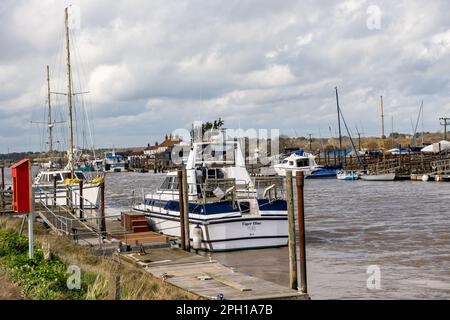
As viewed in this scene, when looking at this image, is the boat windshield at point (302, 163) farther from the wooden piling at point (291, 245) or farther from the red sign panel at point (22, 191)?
the red sign panel at point (22, 191)

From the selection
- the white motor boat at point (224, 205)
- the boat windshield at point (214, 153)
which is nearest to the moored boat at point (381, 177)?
the white motor boat at point (224, 205)

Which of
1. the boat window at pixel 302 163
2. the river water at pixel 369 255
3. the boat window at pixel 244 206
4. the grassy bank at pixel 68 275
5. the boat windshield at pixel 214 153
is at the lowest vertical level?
the river water at pixel 369 255

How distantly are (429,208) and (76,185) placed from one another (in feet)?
75.6

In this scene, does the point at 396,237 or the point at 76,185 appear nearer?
the point at 396,237

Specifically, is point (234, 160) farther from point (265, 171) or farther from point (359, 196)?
point (265, 171)

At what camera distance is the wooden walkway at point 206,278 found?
13367 mm

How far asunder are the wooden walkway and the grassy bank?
0.42 metres

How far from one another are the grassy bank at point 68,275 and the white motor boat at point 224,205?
533cm

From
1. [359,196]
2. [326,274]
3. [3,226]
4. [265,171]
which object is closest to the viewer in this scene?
[326,274]

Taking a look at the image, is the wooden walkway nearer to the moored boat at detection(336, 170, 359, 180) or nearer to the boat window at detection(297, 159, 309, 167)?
the moored boat at detection(336, 170, 359, 180)

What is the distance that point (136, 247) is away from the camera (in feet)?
66.8

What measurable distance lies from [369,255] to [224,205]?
6.01 m

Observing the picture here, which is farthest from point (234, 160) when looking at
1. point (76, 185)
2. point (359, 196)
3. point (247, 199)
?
point (359, 196)
